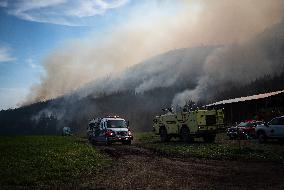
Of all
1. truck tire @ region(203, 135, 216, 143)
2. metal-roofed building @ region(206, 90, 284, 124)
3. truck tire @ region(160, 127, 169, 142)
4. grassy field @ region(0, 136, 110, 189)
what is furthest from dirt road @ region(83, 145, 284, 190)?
metal-roofed building @ region(206, 90, 284, 124)

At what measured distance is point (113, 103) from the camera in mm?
106312

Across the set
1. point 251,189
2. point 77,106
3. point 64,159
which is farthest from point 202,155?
point 77,106

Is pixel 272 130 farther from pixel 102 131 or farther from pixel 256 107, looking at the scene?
pixel 256 107

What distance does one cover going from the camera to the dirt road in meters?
9.89

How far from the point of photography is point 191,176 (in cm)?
1159

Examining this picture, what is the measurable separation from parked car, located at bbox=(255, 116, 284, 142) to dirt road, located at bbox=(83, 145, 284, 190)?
33.8ft

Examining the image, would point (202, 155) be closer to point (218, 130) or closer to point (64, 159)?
point (64, 159)

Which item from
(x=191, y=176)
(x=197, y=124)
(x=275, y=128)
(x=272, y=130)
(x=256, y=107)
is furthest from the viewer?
(x=256, y=107)

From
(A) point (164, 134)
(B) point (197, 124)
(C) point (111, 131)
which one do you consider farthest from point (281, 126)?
(C) point (111, 131)

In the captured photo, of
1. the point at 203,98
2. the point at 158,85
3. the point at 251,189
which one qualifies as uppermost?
the point at 158,85

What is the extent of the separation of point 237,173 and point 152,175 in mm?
2976

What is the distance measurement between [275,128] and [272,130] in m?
0.28

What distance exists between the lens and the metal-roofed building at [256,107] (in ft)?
139

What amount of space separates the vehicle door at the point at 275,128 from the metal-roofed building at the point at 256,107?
17325mm
